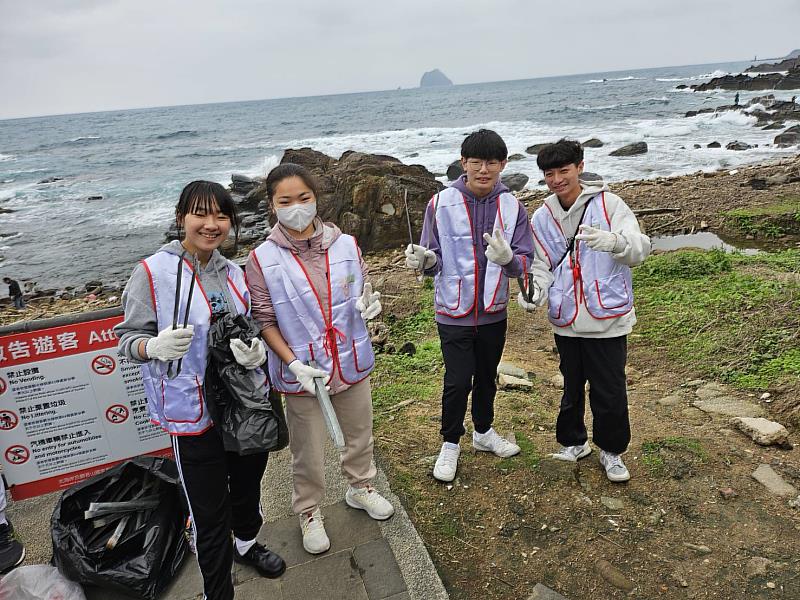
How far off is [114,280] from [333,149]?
2441 cm

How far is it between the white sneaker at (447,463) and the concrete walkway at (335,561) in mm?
390

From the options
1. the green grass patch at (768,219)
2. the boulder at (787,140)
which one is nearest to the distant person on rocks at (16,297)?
the green grass patch at (768,219)

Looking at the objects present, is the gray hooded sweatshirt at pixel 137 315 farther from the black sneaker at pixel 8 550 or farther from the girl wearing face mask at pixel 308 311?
the black sneaker at pixel 8 550

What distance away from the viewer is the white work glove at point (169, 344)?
2008 mm

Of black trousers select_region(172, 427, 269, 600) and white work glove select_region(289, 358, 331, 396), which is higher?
white work glove select_region(289, 358, 331, 396)

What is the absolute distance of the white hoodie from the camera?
2.81 m

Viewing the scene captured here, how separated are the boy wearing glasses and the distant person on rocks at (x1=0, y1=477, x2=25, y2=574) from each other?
2438 mm

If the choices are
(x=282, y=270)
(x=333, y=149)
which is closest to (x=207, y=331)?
(x=282, y=270)

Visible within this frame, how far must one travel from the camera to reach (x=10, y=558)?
274cm

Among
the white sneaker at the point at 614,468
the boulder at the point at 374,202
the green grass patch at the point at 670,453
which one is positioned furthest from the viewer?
the boulder at the point at 374,202

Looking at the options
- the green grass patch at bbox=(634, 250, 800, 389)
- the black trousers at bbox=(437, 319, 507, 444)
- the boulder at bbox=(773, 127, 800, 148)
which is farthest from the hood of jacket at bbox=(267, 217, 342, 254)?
the boulder at bbox=(773, 127, 800, 148)

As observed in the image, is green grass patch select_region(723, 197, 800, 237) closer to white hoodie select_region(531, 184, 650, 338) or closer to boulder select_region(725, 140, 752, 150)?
white hoodie select_region(531, 184, 650, 338)

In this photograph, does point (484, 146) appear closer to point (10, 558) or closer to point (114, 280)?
point (10, 558)

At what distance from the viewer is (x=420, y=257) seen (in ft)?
9.79
